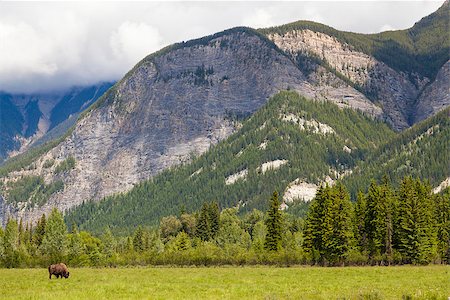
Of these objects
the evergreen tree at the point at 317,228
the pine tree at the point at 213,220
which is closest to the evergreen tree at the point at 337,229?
the evergreen tree at the point at 317,228

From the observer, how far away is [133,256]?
12062cm

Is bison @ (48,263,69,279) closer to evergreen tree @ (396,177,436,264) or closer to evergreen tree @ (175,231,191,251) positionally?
evergreen tree @ (396,177,436,264)

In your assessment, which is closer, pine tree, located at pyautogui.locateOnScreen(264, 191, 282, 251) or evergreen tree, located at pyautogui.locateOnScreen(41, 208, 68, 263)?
pine tree, located at pyautogui.locateOnScreen(264, 191, 282, 251)

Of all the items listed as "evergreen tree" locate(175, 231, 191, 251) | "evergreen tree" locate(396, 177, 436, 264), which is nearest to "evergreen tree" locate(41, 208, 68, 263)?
"evergreen tree" locate(175, 231, 191, 251)

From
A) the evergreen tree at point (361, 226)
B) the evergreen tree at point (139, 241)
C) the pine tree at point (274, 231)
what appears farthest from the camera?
the evergreen tree at point (139, 241)

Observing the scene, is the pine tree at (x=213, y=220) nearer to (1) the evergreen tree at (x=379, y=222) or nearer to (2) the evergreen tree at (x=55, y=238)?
(2) the evergreen tree at (x=55, y=238)

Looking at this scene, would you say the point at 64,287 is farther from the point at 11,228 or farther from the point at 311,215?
the point at 11,228

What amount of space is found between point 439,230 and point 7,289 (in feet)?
238

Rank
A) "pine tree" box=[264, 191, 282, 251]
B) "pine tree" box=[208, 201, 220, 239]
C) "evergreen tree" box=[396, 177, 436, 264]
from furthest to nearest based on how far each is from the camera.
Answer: "pine tree" box=[208, 201, 220, 239] → "pine tree" box=[264, 191, 282, 251] → "evergreen tree" box=[396, 177, 436, 264]

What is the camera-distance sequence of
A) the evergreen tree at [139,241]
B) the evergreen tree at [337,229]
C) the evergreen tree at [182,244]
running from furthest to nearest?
the evergreen tree at [139,241] → the evergreen tree at [182,244] → the evergreen tree at [337,229]

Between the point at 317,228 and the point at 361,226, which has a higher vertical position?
the point at 361,226

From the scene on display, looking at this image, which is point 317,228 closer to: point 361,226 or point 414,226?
point 361,226

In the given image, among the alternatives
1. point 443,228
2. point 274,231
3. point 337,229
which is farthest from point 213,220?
point 443,228

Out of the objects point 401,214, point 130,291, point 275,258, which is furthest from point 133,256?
point 130,291
